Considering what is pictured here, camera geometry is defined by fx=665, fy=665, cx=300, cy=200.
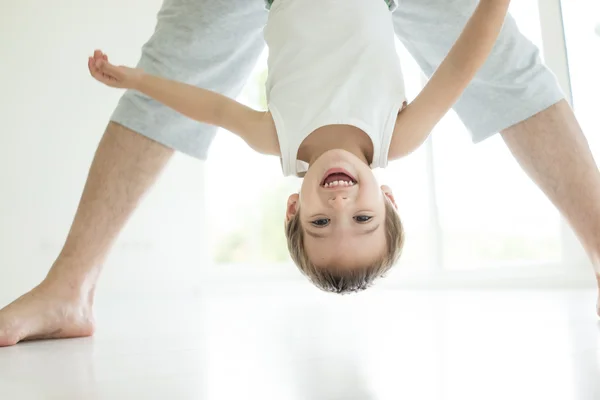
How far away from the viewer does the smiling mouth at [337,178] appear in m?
1.10

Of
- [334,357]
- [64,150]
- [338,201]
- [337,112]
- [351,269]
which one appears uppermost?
[64,150]

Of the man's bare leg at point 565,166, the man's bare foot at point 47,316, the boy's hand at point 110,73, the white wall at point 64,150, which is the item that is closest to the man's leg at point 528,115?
the man's bare leg at point 565,166

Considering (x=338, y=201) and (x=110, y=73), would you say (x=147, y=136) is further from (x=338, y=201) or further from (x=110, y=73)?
(x=338, y=201)

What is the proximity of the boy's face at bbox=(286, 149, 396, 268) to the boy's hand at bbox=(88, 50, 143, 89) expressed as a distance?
370 millimetres

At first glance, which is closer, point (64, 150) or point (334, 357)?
point (334, 357)

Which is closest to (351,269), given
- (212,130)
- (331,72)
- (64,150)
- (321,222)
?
(321,222)

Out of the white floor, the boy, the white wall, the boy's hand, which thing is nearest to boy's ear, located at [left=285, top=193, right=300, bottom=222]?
the boy

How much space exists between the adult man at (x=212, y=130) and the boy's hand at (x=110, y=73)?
151 mm

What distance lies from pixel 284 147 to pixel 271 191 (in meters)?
2.49

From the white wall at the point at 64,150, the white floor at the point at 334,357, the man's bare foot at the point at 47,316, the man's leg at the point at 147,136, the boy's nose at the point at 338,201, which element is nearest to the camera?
the white floor at the point at 334,357

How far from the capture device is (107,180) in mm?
1348

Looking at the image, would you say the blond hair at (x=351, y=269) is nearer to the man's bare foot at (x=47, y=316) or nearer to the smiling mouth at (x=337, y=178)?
the smiling mouth at (x=337, y=178)

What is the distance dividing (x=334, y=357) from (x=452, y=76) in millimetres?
519

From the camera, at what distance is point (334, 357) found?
92 centimetres
